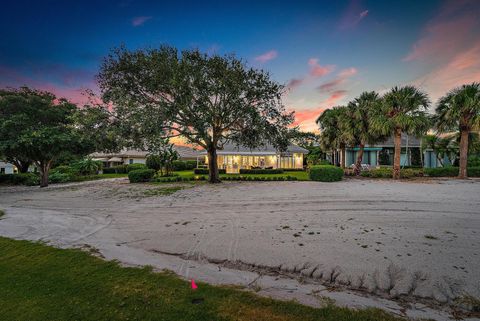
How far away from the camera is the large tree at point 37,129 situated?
14.9 meters

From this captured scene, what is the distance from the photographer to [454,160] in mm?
26484

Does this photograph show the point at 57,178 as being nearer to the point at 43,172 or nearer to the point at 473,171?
the point at 43,172

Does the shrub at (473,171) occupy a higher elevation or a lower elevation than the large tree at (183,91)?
lower

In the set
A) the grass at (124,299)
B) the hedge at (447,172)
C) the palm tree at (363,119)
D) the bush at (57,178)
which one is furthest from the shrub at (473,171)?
the bush at (57,178)

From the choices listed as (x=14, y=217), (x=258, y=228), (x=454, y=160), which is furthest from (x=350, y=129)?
(x=14, y=217)

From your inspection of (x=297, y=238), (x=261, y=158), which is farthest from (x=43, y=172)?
(x=261, y=158)

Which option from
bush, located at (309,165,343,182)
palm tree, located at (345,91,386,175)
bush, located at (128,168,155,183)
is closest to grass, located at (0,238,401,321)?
bush, located at (128,168,155,183)

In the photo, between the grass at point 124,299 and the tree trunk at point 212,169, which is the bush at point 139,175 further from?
the grass at point 124,299

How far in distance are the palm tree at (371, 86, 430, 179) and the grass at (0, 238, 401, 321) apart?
1996 centimetres

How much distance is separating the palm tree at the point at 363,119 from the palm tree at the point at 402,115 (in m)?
0.77

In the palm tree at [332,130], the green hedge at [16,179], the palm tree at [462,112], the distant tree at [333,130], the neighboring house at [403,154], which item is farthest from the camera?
the neighboring house at [403,154]

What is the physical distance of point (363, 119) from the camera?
20.6 metres

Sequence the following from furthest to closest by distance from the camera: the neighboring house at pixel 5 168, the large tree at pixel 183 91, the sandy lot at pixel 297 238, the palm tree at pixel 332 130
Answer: the neighboring house at pixel 5 168, the palm tree at pixel 332 130, the large tree at pixel 183 91, the sandy lot at pixel 297 238

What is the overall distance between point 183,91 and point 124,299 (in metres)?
13.4
